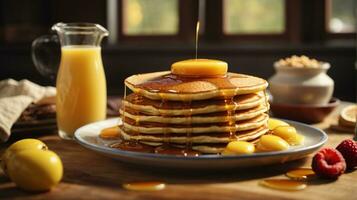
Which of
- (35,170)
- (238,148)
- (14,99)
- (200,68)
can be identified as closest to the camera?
(35,170)

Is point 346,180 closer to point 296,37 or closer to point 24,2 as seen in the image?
point 296,37

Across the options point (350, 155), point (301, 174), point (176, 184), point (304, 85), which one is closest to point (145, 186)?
point (176, 184)

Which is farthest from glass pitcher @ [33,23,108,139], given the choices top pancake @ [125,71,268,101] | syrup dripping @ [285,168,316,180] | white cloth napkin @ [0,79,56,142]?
syrup dripping @ [285,168,316,180]

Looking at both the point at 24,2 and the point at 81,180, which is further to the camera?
the point at 24,2

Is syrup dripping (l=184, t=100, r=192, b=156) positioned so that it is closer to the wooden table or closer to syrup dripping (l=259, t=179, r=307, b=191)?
the wooden table

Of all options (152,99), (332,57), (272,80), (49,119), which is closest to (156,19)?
(332,57)

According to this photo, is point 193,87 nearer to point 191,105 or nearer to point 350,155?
point 191,105
